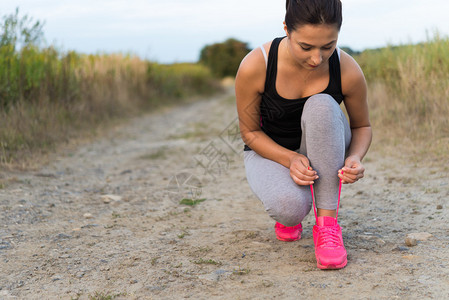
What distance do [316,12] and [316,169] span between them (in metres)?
0.65

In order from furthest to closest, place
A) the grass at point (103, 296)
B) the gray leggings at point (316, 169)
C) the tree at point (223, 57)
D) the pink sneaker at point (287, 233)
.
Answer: the tree at point (223, 57) < the pink sneaker at point (287, 233) < the gray leggings at point (316, 169) < the grass at point (103, 296)

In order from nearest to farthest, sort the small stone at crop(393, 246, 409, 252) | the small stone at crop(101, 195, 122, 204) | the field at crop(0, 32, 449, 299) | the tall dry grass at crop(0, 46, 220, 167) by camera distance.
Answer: the field at crop(0, 32, 449, 299)
the small stone at crop(393, 246, 409, 252)
the small stone at crop(101, 195, 122, 204)
the tall dry grass at crop(0, 46, 220, 167)

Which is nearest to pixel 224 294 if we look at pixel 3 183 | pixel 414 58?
pixel 3 183

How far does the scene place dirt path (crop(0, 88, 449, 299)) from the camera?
1.70 m

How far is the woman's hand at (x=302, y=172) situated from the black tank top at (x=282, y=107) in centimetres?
24

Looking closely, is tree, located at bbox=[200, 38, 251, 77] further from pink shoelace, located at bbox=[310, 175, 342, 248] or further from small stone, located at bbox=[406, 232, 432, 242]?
pink shoelace, located at bbox=[310, 175, 342, 248]

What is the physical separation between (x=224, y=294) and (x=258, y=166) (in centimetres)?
67

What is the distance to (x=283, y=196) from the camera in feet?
6.28

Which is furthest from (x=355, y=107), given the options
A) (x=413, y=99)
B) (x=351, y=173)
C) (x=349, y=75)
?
(x=413, y=99)

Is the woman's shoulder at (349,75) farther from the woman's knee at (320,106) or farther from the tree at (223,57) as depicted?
the tree at (223,57)

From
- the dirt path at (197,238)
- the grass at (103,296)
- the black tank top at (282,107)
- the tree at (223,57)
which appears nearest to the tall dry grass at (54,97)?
the dirt path at (197,238)

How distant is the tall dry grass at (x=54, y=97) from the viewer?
436 cm

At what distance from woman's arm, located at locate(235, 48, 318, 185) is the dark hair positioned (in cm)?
29

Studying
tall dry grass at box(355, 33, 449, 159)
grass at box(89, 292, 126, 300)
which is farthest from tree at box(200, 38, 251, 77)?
grass at box(89, 292, 126, 300)
